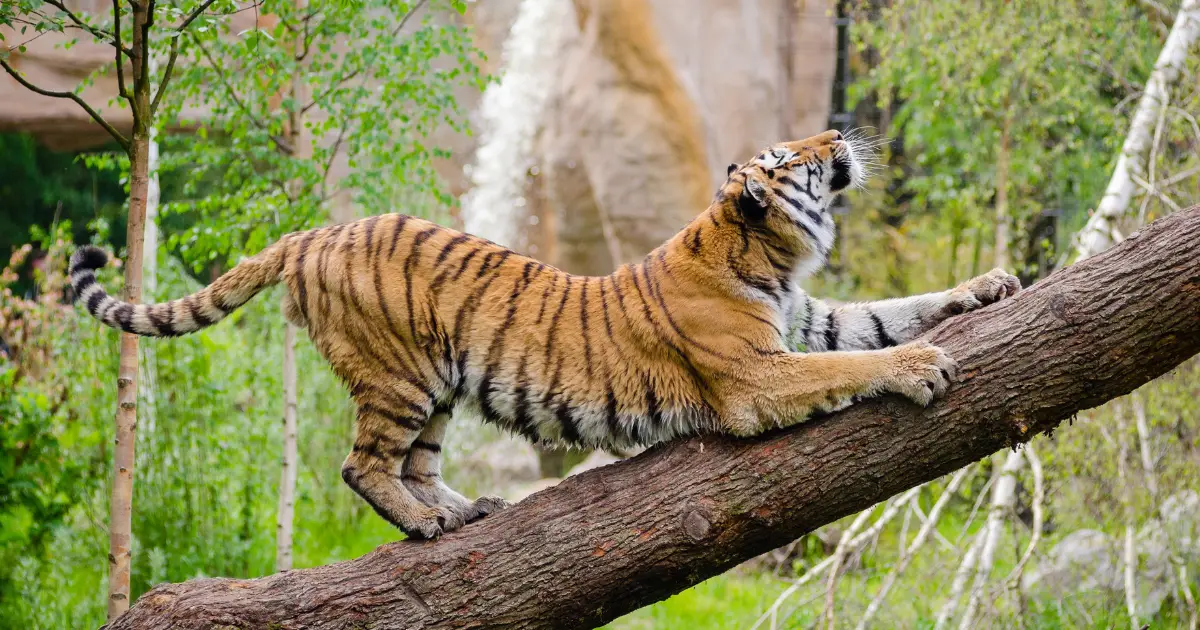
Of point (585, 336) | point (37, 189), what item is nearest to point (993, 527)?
point (585, 336)

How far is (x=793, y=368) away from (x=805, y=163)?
76 cm

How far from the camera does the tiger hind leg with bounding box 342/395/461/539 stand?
366cm

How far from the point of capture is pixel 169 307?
3.69m

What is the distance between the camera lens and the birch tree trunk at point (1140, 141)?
5543 millimetres

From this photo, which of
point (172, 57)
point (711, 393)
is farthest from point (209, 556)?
point (711, 393)

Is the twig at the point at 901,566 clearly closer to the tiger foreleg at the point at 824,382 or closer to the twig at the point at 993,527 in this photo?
the twig at the point at 993,527

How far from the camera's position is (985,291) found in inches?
139

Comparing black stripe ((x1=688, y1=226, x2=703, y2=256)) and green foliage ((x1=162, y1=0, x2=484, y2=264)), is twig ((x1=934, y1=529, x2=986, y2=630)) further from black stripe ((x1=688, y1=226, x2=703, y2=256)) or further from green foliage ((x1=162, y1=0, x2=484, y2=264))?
green foliage ((x1=162, y1=0, x2=484, y2=264))

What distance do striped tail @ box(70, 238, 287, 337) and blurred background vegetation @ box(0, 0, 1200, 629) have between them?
3.06ft

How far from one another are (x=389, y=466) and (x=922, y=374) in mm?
1859

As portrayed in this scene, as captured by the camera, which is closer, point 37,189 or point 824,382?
point 824,382

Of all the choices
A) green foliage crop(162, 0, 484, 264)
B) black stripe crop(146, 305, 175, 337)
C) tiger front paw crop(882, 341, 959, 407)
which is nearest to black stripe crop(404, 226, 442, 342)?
black stripe crop(146, 305, 175, 337)

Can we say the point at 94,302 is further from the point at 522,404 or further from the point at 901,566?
the point at 901,566

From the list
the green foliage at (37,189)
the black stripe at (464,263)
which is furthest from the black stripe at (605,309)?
the green foliage at (37,189)
